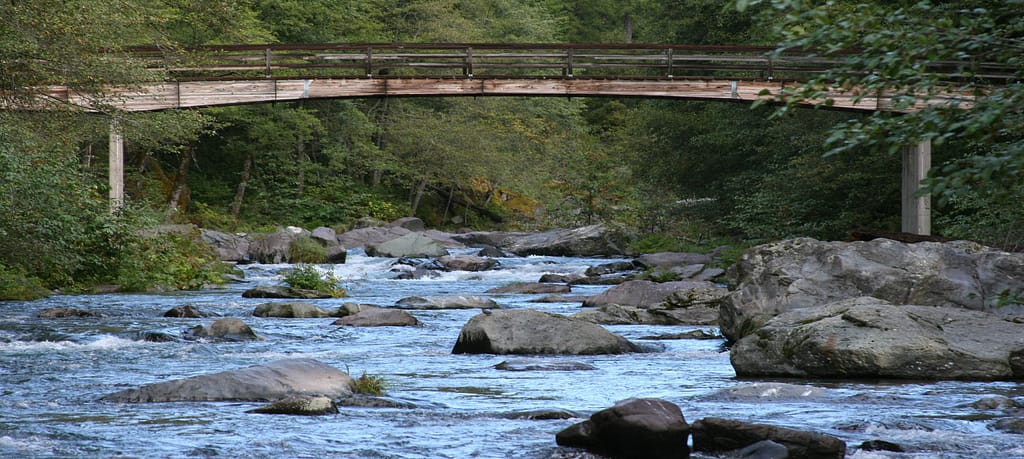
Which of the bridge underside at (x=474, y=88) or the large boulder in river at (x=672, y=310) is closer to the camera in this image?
the large boulder in river at (x=672, y=310)

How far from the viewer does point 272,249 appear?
88.2 ft

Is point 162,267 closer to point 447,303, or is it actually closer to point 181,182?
point 447,303

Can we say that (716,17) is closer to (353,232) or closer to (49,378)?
(353,232)

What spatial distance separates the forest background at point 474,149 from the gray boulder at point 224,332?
10.9ft

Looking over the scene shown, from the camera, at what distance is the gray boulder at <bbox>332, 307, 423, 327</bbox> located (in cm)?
1363

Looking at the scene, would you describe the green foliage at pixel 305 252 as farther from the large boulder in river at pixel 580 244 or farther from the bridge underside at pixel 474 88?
the large boulder in river at pixel 580 244

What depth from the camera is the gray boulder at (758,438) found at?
5.84 meters

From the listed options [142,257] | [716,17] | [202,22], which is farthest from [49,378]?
[716,17]

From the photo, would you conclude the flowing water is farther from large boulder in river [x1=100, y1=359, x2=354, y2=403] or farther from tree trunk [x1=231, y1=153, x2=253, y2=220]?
tree trunk [x1=231, y1=153, x2=253, y2=220]

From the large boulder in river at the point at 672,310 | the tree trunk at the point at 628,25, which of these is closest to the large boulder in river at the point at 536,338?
the large boulder in river at the point at 672,310

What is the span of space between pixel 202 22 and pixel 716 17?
14281mm

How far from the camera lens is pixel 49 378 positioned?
895cm

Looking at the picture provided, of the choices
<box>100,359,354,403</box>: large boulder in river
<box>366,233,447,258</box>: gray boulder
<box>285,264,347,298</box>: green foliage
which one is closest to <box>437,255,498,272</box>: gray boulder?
<box>366,233,447,258</box>: gray boulder

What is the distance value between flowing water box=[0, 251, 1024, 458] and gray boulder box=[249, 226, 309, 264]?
42.5 feet
